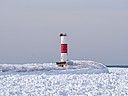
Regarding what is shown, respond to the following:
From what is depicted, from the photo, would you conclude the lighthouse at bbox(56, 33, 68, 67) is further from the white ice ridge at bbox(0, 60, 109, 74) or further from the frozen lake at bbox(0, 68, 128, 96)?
the frozen lake at bbox(0, 68, 128, 96)

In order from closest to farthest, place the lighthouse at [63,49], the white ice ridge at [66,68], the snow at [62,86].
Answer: the snow at [62,86] → the white ice ridge at [66,68] → the lighthouse at [63,49]

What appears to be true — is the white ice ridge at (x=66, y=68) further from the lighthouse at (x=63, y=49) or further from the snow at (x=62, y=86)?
the snow at (x=62, y=86)

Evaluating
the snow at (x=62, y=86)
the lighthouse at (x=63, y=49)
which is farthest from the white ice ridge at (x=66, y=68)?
the snow at (x=62, y=86)

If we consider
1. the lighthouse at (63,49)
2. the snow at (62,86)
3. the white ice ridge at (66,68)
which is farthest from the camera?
the lighthouse at (63,49)

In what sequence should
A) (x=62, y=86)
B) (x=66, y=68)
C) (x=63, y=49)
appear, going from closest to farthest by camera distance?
1. (x=62, y=86)
2. (x=66, y=68)
3. (x=63, y=49)

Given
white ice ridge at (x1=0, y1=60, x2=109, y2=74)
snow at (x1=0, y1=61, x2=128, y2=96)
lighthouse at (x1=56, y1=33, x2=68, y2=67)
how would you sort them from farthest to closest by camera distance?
lighthouse at (x1=56, y1=33, x2=68, y2=67), white ice ridge at (x1=0, y1=60, x2=109, y2=74), snow at (x1=0, y1=61, x2=128, y2=96)

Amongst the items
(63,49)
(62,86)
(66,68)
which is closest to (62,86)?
(62,86)

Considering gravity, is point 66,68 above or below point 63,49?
below

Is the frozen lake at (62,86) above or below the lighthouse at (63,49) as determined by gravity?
below

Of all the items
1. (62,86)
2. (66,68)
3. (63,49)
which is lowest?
(62,86)

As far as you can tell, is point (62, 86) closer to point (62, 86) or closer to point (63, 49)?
point (62, 86)

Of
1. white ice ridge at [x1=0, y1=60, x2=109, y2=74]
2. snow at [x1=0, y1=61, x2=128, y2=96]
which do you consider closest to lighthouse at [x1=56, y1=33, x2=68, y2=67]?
white ice ridge at [x1=0, y1=60, x2=109, y2=74]

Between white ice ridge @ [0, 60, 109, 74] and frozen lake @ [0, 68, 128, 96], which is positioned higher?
white ice ridge @ [0, 60, 109, 74]

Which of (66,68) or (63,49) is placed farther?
(63,49)
